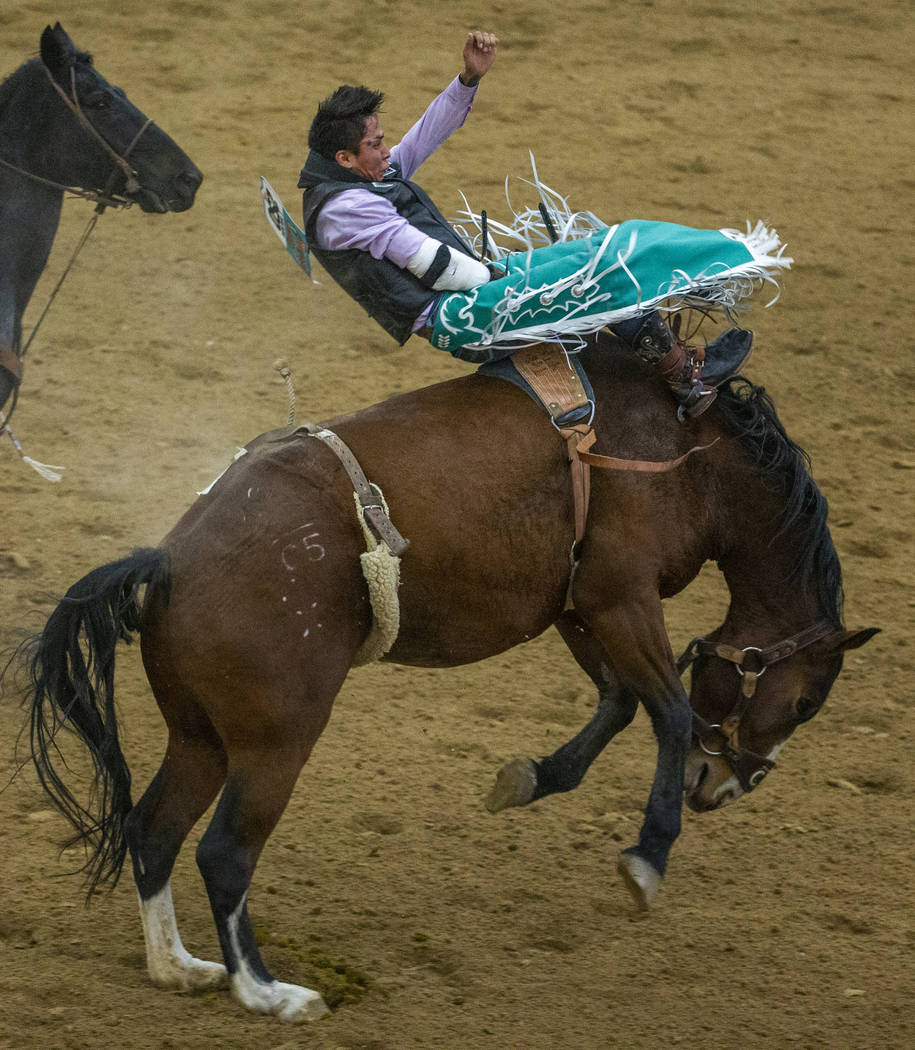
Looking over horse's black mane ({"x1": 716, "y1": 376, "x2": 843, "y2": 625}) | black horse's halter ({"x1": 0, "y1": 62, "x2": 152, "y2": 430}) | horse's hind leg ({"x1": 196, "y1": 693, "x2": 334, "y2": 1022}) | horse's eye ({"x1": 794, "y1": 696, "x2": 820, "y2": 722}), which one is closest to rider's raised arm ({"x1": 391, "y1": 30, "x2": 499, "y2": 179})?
horse's black mane ({"x1": 716, "y1": 376, "x2": 843, "y2": 625})

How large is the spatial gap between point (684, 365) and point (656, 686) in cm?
93

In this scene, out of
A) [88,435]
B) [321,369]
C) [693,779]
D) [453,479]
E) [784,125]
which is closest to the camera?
[453,479]

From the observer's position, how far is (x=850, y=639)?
13.7ft

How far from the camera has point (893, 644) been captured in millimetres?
5965

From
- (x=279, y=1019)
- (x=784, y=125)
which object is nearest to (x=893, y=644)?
→ (x=279, y=1019)

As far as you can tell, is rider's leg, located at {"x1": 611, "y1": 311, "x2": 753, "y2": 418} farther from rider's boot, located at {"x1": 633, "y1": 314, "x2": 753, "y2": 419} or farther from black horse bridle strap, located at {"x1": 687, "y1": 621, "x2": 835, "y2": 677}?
black horse bridle strap, located at {"x1": 687, "y1": 621, "x2": 835, "y2": 677}

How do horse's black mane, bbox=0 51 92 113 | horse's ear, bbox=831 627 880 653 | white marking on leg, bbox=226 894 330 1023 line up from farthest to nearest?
horse's black mane, bbox=0 51 92 113 → horse's ear, bbox=831 627 880 653 → white marking on leg, bbox=226 894 330 1023

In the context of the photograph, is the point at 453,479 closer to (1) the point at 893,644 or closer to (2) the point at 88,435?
(1) the point at 893,644

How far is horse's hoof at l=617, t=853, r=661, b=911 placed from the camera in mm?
3840

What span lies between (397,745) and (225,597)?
1747 millimetres

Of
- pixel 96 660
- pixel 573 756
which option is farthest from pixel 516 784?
pixel 96 660

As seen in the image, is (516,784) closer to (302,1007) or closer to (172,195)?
(302,1007)

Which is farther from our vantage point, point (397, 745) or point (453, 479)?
point (397, 745)

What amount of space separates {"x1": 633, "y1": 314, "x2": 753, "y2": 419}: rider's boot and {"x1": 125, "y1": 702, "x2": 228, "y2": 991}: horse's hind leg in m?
1.64
